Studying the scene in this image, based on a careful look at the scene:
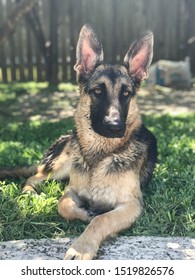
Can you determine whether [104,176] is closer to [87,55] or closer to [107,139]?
[107,139]

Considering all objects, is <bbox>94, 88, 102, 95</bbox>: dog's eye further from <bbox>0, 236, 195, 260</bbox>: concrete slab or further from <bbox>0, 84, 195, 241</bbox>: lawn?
<bbox>0, 236, 195, 260</bbox>: concrete slab

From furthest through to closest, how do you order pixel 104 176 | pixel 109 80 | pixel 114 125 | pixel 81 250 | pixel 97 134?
pixel 97 134 < pixel 104 176 < pixel 109 80 < pixel 114 125 < pixel 81 250

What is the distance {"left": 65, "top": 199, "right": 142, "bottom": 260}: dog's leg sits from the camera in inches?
152

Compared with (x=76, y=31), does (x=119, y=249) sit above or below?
below

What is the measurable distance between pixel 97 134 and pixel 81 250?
1334 millimetres

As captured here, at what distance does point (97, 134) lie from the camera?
478 cm

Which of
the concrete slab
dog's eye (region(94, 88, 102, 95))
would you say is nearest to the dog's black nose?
dog's eye (region(94, 88, 102, 95))

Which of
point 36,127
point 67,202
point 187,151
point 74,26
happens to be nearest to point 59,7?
point 74,26

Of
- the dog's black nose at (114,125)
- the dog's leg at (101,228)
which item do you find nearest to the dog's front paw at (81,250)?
the dog's leg at (101,228)

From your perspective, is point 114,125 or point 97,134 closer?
point 114,125

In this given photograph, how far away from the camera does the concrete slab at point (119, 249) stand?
3984mm

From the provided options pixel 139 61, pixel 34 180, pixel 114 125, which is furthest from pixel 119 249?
pixel 139 61

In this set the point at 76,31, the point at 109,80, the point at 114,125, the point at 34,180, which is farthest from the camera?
the point at 76,31

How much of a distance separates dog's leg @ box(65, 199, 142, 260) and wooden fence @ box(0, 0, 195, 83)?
9065 mm
